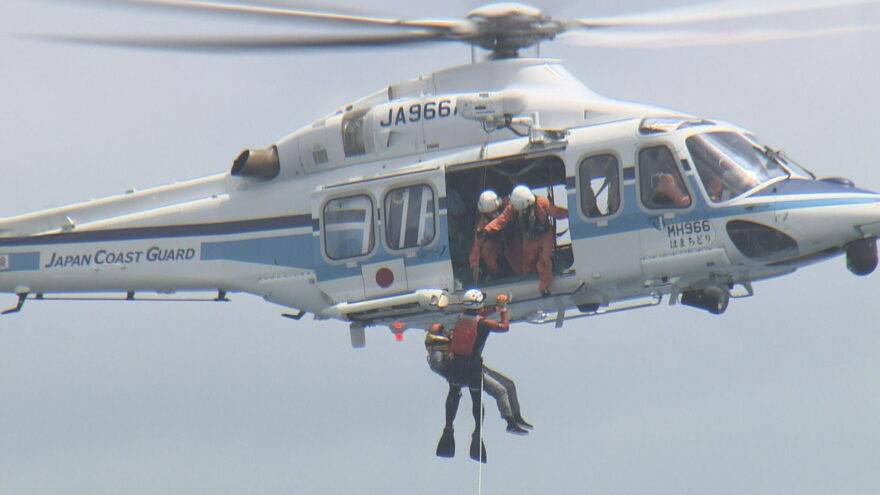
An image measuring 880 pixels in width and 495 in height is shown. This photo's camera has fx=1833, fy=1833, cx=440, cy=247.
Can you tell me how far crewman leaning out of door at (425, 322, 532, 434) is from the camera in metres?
23.4

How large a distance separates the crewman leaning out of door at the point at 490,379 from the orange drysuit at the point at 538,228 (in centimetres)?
167

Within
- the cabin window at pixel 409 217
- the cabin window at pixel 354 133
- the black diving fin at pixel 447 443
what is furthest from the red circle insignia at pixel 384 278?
the black diving fin at pixel 447 443

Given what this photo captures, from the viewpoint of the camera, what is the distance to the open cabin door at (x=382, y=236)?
2297 centimetres

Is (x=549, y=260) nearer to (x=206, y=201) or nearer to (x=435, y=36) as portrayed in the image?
(x=435, y=36)

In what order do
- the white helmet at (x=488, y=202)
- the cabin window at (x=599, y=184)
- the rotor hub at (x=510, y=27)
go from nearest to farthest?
1. the cabin window at (x=599, y=184)
2. the white helmet at (x=488, y=202)
3. the rotor hub at (x=510, y=27)

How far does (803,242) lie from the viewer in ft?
70.2

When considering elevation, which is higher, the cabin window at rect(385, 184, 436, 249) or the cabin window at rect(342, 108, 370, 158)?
the cabin window at rect(342, 108, 370, 158)

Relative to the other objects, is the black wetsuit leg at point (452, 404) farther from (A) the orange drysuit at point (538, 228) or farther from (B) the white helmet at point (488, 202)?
(B) the white helmet at point (488, 202)

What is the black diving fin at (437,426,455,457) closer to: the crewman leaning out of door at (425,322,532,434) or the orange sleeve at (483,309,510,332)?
the crewman leaning out of door at (425,322,532,434)

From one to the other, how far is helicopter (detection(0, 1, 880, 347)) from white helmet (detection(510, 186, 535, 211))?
0.46 meters

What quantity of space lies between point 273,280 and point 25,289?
12.9 ft

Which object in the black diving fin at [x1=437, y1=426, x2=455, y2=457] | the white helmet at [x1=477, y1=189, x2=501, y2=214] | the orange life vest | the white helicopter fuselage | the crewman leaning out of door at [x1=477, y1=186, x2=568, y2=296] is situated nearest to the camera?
the white helicopter fuselage

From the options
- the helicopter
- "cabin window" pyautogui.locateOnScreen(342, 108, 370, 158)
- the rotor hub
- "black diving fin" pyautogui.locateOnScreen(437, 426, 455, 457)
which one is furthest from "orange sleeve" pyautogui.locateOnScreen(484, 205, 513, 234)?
"black diving fin" pyautogui.locateOnScreen(437, 426, 455, 457)

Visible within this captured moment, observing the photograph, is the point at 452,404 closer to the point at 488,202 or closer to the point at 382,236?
the point at 382,236
